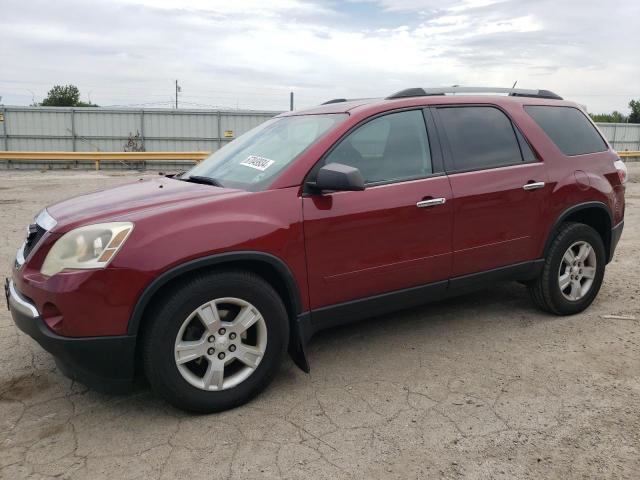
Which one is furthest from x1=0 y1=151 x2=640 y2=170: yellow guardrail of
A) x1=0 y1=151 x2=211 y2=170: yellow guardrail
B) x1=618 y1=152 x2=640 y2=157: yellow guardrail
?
x1=618 y1=152 x2=640 y2=157: yellow guardrail

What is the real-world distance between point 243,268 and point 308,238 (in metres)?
0.41

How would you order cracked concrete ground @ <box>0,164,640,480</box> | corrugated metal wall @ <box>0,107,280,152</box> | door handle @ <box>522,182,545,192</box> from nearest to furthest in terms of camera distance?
cracked concrete ground @ <box>0,164,640,480</box>
door handle @ <box>522,182,545,192</box>
corrugated metal wall @ <box>0,107,280,152</box>

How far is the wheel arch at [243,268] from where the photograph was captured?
2.72 metres

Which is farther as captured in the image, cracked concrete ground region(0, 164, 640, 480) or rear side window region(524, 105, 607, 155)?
rear side window region(524, 105, 607, 155)

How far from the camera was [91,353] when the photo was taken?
2.69m

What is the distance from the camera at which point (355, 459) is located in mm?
2590

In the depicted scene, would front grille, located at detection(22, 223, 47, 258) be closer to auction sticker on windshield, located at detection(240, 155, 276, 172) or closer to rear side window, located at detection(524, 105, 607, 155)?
auction sticker on windshield, located at detection(240, 155, 276, 172)

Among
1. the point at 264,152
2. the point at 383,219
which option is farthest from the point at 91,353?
the point at 383,219

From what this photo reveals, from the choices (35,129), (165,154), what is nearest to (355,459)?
(165,154)

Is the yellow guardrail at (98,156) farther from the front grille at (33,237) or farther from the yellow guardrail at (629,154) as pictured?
the yellow guardrail at (629,154)

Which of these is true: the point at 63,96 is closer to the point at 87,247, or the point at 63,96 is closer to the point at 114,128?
the point at 114,128

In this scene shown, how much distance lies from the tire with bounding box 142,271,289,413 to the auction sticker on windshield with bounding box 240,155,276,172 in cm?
75

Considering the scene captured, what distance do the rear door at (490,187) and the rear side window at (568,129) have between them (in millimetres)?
346

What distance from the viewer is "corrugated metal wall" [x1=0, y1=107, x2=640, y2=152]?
72.8 ft
